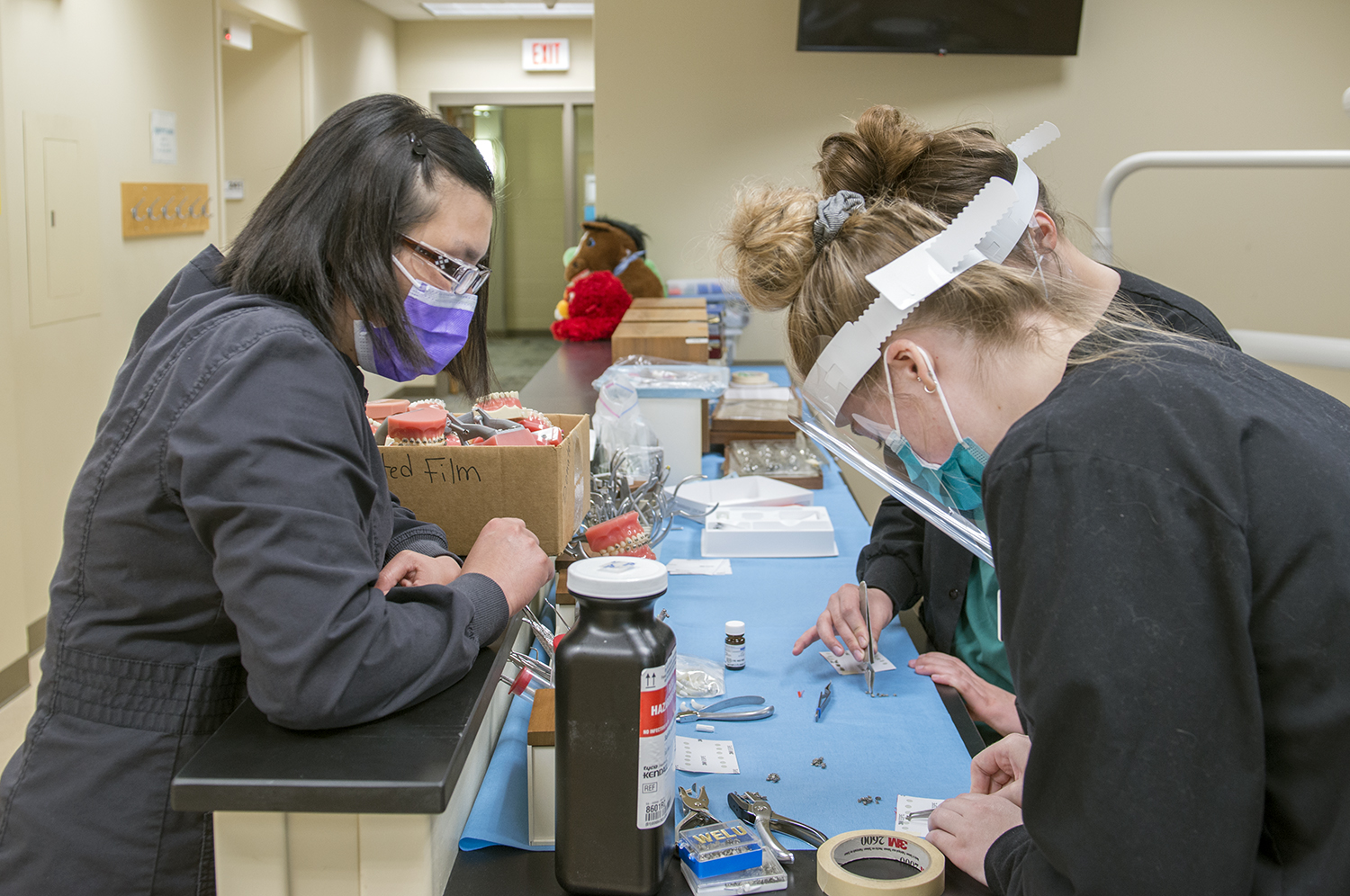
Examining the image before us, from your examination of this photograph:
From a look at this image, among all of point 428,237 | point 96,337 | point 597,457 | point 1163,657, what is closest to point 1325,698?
point 1163,657

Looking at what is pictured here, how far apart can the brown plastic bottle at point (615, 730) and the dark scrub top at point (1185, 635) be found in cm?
31

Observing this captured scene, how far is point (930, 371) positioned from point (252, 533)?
611mm

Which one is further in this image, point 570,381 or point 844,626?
point 570,381

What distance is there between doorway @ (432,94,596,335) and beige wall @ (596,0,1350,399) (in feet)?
9.66

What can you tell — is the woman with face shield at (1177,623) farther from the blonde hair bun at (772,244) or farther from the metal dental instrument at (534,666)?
the metal dental instrument at (534,666)

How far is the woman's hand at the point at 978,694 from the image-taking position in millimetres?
1436

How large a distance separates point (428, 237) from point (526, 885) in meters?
0.68

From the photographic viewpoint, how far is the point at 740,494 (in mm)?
2354

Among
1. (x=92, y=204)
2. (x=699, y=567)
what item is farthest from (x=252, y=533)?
(x=92, y=204)

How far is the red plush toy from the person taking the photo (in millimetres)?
4230

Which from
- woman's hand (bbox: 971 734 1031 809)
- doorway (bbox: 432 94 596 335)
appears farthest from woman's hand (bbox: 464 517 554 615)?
doorway (bbox: 432 94 596 335)

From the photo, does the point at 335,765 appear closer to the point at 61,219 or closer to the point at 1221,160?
the point at 1221,160

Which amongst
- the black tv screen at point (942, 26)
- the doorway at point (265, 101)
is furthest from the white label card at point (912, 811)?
the doorway at point (265, 101)

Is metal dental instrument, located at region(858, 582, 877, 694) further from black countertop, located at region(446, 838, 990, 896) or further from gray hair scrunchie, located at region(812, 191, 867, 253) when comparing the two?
gray hair scrunchie, located at region(812, 191, 867, 253)
